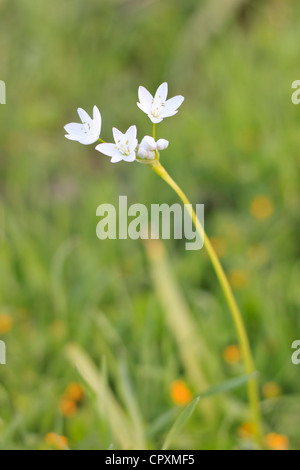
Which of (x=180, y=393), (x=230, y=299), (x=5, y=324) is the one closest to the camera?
(x=230, y=299)

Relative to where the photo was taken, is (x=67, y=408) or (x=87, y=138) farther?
(x=67, y=408)

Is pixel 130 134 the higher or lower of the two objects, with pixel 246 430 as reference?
higher

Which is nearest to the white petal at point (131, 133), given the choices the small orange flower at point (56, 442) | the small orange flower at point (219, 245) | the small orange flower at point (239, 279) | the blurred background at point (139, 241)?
the blurred background at point (139, 241)

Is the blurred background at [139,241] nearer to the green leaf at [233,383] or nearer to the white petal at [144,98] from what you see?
the green leaf at [233,383]

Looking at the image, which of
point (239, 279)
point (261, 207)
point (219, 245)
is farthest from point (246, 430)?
point (261, 207)

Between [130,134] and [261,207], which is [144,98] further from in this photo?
[261,207]

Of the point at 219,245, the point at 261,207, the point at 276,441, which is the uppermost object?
the point at 261,207
